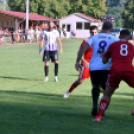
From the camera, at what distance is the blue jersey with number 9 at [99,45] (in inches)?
261

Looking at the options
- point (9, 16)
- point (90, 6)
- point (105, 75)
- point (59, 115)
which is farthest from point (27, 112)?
point (90, 6)

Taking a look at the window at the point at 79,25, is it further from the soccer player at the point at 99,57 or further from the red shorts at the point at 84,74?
the soccer player at the point at 99,57

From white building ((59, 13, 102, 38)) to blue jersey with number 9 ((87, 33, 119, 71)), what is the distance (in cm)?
6556

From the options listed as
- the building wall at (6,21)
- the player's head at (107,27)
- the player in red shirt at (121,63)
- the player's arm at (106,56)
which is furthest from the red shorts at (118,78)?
the building wall at (6,21)

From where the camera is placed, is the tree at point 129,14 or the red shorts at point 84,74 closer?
the red shorts at point 84,74

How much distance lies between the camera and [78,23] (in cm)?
7419

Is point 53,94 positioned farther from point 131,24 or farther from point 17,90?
point 131,24

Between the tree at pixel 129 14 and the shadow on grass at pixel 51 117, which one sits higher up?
the tree at pixel 129 14

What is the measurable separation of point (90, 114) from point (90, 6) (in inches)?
3095

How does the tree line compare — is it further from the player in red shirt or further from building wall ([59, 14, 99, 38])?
the player in red shirt

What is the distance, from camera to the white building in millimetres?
72812

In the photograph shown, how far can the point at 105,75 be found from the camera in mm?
6781

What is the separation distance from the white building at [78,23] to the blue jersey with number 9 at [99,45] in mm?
65563

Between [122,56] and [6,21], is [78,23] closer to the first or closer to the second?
[6,21]
